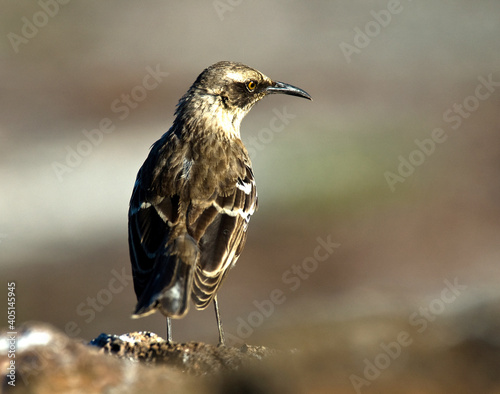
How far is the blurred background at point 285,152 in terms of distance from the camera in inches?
799

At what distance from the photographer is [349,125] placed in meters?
29.9

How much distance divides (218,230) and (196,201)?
1.34 feet

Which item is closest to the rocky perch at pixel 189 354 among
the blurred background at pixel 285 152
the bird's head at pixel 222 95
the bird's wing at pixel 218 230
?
the bird's wing at pixel 218 230

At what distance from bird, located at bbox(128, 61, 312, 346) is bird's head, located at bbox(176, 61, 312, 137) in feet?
0.04

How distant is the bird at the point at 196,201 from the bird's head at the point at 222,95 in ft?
0.04

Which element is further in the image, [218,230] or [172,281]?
[218,230]

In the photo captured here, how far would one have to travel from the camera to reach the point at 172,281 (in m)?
7.80

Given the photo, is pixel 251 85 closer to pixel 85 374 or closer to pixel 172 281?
pixel 172 281

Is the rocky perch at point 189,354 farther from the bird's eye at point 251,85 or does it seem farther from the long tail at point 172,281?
the bird's eye at point 251,85

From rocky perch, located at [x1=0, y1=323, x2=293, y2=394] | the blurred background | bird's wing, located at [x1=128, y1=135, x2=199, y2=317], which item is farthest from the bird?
rocky perch, located at [x1=0, y1=323, x2=293, y2=394]

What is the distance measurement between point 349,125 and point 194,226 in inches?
859

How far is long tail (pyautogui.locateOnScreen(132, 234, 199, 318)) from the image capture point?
24.6ft

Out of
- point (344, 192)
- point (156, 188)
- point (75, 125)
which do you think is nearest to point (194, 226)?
point (156, 188)

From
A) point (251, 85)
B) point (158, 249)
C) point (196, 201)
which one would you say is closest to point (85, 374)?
point (158, 249)
